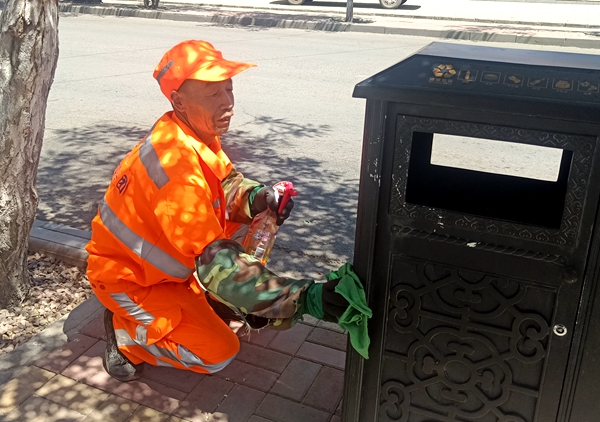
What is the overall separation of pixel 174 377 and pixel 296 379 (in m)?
0.53

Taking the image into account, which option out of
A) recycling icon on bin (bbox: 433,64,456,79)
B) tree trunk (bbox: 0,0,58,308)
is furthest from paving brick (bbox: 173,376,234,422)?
recycling icon on bin (bbox: 433,64,456,79)

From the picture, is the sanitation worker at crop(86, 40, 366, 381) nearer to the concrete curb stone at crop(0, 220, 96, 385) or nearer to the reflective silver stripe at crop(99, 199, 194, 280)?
the reflective silver stripe at crop(99, 199, 194, 280)

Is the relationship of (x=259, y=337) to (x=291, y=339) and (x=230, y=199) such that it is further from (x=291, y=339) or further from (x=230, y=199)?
(x=230, y=199)

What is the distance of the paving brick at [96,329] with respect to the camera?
2.88m

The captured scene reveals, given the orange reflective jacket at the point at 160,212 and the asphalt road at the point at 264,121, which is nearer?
the orange reflective jacket at the point at 160,212

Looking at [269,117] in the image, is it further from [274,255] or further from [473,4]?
[473,4]

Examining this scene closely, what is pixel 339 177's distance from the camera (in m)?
5.14

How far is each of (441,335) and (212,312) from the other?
1107 millimetres

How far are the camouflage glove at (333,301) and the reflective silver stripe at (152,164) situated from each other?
2.28 feet

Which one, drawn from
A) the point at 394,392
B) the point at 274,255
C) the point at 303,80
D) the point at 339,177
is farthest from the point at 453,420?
the point at 303,80

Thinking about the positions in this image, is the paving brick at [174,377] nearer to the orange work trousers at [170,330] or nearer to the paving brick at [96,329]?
the orange work trousers at [170,330]

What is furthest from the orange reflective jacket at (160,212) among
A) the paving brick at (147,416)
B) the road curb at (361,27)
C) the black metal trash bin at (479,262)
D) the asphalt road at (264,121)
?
the road curb at (361,27)

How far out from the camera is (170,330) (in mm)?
2506

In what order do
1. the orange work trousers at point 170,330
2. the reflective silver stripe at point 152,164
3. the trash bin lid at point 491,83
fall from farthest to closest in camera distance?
the orange work trousers at point 170,330
the reflective silver stripe at point 152,164
the trash bin lid at point 491,83
